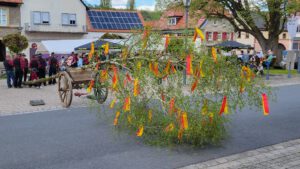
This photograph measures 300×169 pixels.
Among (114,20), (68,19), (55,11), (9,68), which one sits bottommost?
(9,68)

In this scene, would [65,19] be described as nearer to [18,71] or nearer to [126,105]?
[18,71]

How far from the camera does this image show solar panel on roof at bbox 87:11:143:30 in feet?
143

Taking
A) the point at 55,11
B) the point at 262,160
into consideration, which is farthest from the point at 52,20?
the point at 262,160

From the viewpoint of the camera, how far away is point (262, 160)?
6.34 m

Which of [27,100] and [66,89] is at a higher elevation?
[66,89]

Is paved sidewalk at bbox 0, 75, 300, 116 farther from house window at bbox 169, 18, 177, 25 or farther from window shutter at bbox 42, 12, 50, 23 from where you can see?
house window at bbox 169, 18, 177, 25

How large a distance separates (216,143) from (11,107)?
7.29 meters

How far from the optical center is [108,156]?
6.50 metres

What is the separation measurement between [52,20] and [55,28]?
35.5 inches

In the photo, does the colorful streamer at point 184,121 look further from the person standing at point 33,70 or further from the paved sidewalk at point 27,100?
the person standing at point 33,70

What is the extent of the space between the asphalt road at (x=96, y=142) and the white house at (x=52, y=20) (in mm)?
29104

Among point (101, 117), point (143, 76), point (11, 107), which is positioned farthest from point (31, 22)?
point (143, 76)

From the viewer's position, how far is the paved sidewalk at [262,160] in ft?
19.8

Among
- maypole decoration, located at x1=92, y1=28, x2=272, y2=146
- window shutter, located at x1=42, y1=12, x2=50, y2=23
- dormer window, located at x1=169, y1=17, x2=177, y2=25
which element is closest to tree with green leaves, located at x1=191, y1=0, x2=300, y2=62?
window shutter, located at x1=42, y1=12, x2=50, y2=23
